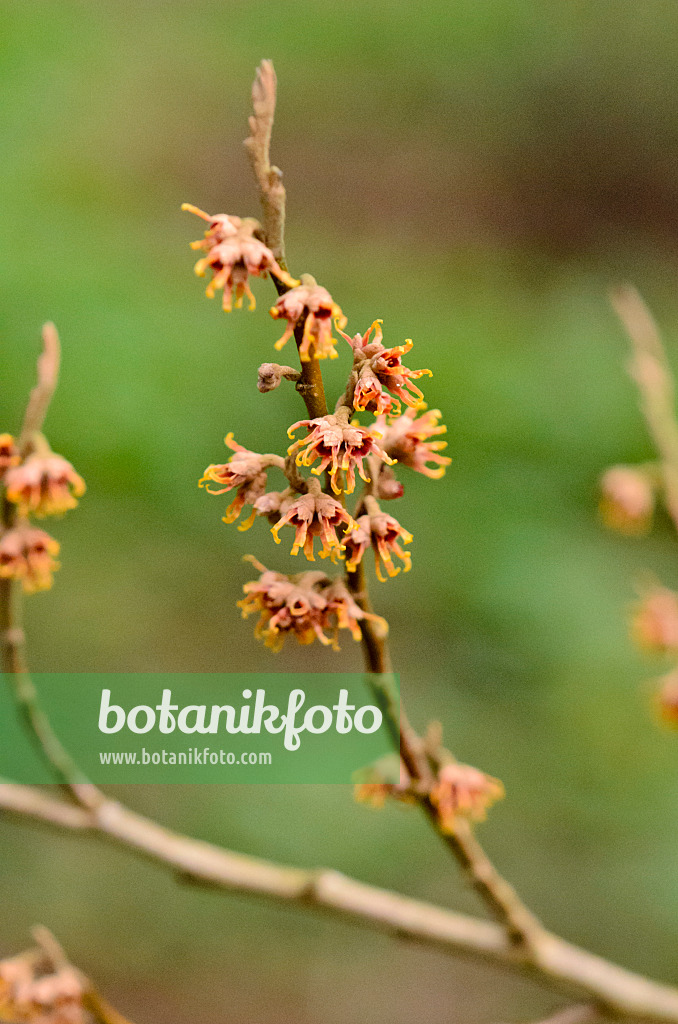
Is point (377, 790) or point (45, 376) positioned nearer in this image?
point (45, 376)

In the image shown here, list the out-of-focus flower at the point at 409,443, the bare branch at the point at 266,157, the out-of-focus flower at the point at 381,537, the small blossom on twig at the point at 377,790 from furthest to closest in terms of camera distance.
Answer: the small blossom on twig at the point at 377,790 < the out-of-focus flower at the point at 409,443 < the out-of-focus flower at the point at 381,537 < the bare branch at the point at 266,157

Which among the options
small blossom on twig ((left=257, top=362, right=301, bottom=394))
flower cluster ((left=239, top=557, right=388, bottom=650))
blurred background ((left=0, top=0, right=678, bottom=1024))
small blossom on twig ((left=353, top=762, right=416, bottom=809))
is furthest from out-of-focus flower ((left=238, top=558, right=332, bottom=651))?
blurred background ((left=0, top=0, right=678, bottom=1024))

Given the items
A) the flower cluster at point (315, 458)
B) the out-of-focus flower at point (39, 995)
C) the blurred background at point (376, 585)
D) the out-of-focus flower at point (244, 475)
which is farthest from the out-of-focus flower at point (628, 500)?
the blurred background at point (376, 585)

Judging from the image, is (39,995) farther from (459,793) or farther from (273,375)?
(273,375)

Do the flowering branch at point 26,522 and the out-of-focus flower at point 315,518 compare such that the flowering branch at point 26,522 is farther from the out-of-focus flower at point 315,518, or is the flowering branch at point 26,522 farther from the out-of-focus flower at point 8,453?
the out-of-focus flower at point 315,518

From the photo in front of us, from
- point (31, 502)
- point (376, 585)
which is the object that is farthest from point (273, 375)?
point (376, 585)

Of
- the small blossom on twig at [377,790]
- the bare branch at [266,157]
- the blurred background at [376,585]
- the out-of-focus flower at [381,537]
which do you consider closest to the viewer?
the bare branch at [266,157]

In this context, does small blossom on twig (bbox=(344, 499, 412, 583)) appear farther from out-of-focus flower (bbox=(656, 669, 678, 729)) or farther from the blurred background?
the blurred background
